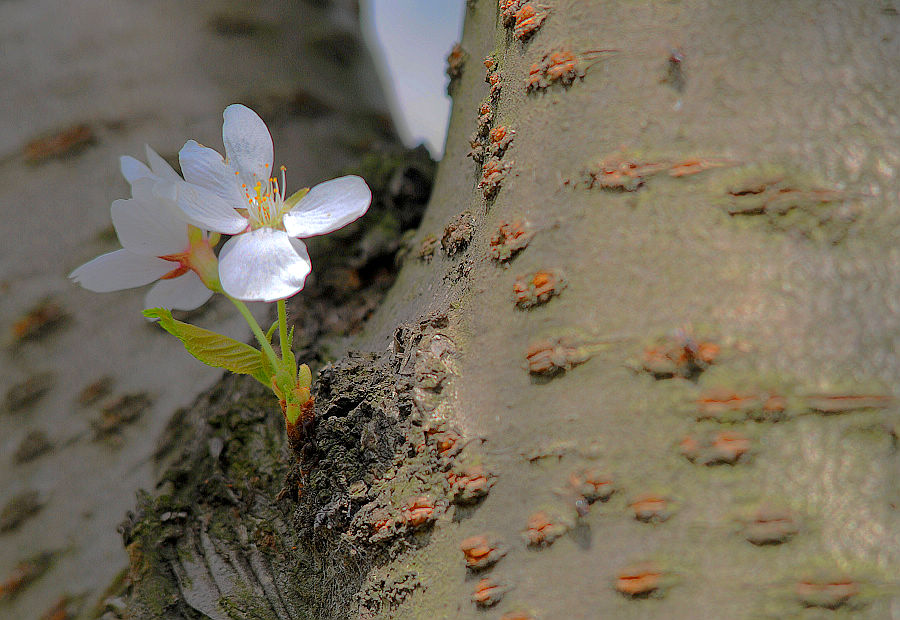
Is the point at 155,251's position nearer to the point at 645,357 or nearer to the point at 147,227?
the point at 147,227

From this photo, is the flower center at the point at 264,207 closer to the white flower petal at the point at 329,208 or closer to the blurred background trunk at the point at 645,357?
the white flower petal at the point at 329,208

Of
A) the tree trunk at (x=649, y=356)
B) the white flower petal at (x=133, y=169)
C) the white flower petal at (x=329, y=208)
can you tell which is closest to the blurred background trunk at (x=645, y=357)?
the tree trunk at (x=649, y=356)

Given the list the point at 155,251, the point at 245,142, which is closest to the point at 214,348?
the point at 155,251

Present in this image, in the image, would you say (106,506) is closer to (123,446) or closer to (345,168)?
(123,446)

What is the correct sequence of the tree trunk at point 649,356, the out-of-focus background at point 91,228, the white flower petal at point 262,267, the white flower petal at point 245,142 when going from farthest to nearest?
the out-of-focus background at point 91,228 → the white flower petal at point 245,142 → the white flower petal at point 262,267 → the tree trunk at point 649,356

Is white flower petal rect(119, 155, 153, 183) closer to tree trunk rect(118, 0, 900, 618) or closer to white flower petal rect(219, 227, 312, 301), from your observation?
white flower petal rect(219, 227, 312, 301)

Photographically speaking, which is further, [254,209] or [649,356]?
[254,209]

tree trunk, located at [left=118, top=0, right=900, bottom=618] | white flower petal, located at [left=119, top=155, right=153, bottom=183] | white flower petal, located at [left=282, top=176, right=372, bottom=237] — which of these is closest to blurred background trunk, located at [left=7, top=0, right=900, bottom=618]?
tree trunk, located at [left=118, top=0, right=900, bottom=618]
